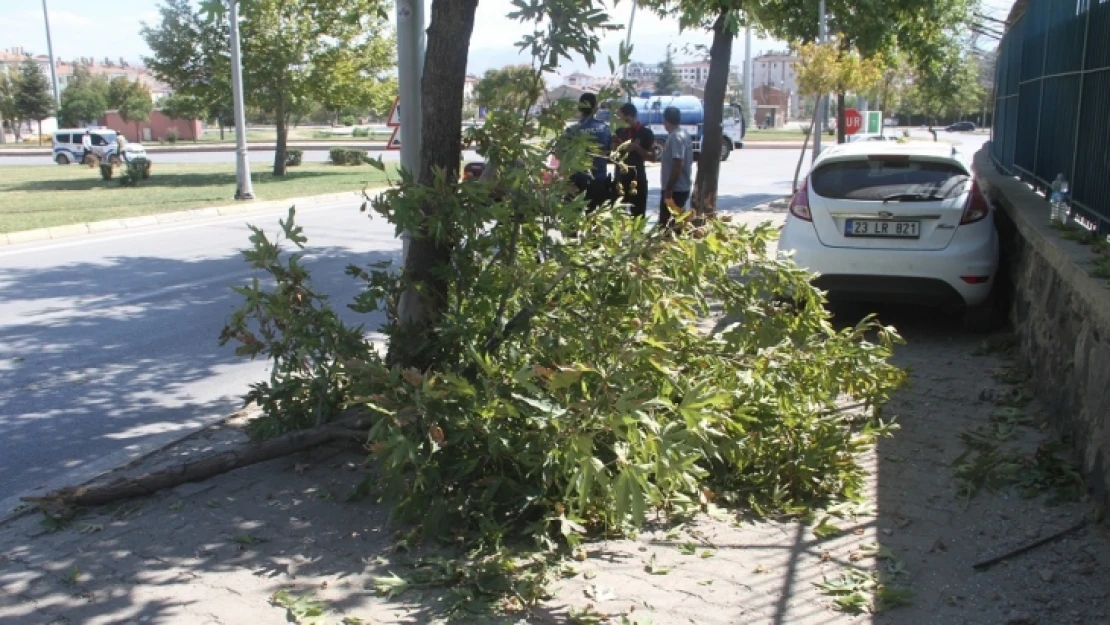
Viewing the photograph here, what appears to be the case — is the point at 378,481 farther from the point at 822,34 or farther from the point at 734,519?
the point at 822,34

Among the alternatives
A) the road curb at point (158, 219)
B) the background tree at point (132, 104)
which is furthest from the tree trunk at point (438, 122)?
the background tree at point (132, 104)

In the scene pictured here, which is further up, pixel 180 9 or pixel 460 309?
pixel 180 9

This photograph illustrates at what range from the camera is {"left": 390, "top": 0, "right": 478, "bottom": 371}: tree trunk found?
197 inches

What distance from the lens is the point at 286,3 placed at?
27.2 metres

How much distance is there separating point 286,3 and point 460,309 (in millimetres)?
25013

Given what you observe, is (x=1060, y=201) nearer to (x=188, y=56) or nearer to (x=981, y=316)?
(x=981, y=316)

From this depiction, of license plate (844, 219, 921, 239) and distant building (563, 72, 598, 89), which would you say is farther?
license plate (844, 219, 921, 239)

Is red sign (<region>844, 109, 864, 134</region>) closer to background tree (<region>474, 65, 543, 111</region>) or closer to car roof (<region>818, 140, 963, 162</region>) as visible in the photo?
car roof (<region>818, 140, 963, 162</region>)

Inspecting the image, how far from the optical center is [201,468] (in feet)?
15.7

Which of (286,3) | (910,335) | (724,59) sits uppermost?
(286,3)

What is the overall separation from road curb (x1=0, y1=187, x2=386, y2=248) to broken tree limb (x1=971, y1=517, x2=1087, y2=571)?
1378cm

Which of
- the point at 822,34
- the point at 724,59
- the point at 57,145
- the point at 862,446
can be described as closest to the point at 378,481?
the point at 862,446

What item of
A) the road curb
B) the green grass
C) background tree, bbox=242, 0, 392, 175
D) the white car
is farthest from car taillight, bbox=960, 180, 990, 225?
Answer: background tree, bbox=242, 0, 392, 175

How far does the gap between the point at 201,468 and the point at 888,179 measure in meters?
5.53
